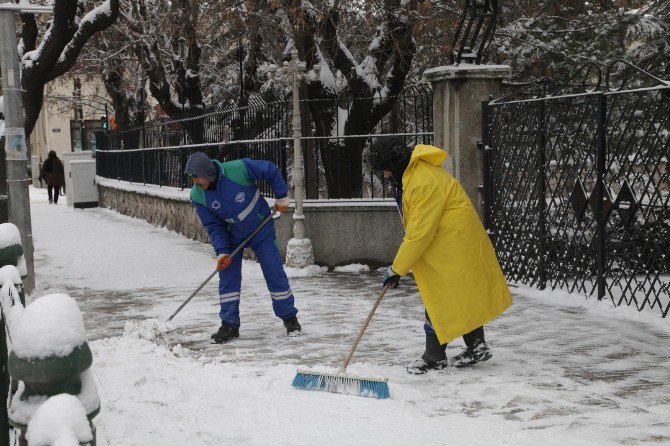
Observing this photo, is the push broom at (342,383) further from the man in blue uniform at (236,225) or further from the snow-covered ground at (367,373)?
the man in blue uniform at (236,225)

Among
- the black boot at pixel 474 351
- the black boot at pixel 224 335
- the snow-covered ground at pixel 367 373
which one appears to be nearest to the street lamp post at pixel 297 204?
the snow-covered ground at pixel 367 373

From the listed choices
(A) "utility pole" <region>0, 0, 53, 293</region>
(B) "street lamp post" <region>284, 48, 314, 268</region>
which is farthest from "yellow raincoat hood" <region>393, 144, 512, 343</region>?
(A) "utility pole" <region>0, 0, 53, 293</region>

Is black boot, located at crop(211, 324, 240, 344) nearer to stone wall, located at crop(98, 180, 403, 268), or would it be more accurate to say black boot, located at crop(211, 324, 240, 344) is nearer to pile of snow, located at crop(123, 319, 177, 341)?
pile of snow, located at crop(123, 319, 177, 341)

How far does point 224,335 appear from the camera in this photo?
7.13 m

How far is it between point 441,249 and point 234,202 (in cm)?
218

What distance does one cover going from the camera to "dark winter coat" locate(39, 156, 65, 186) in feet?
86.7

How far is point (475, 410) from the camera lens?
503 centimetres

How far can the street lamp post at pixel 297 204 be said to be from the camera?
36.0 feet

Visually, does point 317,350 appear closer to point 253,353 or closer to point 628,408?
point 253,353

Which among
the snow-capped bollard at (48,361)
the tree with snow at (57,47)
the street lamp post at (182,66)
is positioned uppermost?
the street lamp post at (182,66)

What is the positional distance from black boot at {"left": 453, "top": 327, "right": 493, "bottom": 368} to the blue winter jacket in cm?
216

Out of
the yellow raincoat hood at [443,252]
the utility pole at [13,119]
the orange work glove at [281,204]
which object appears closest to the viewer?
the yellow raincoat hood at [443,252]

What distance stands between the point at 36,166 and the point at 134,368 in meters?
45.0

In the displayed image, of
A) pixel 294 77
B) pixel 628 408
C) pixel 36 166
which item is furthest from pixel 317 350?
pixel 36 166
